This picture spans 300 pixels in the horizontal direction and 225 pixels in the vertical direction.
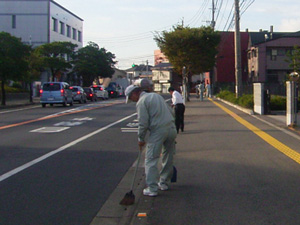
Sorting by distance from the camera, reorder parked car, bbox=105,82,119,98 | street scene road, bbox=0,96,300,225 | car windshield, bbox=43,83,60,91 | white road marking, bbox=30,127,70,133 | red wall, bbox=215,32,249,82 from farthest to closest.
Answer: red wall, bbox=215,32,249,82 < parked car, bbox=105,82,119,98 < car windshield, bbox=43,83,60,91 < white road marking, bbox=30,127,70,133 < street scene road, bbox=0,96,300,225

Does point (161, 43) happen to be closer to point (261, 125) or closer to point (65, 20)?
point (261, 125)

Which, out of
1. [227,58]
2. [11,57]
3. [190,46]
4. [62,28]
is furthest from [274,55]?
[11,57]

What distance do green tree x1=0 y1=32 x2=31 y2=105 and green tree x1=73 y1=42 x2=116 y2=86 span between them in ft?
82.7

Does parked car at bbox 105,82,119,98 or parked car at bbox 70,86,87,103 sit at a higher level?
parked car at bbox 105,82,119,98

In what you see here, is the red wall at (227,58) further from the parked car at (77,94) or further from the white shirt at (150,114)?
the white shirt at (150,114)

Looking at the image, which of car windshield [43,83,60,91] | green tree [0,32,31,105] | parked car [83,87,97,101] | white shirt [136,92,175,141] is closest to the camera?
white shirt [136,92,175,141]

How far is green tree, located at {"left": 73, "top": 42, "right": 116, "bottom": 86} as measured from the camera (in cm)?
5678

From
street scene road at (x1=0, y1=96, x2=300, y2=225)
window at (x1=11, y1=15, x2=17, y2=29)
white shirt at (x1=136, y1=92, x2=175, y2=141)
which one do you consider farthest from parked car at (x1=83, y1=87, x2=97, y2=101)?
white shirt at (x1=136, y1=92, x2=175, y2=141)

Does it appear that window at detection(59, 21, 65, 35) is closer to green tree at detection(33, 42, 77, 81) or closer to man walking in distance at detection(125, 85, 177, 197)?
green tree at detection(33, 42, 77, 81)

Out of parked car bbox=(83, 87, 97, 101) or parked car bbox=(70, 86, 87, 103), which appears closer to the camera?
parked car bbox=(70, 86, 87, 103)

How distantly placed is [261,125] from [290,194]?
10556 millimetres

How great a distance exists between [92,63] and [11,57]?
28.2 m

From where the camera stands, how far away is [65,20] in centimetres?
6431

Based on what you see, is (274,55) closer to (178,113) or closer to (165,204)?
(178,113)
